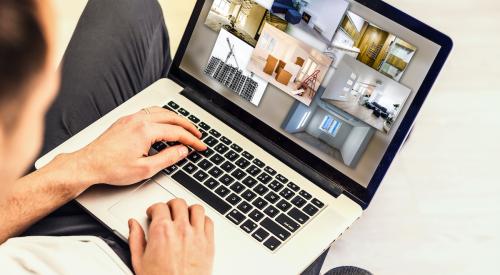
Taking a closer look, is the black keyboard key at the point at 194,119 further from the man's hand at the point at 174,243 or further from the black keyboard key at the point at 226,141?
the man's hand at the point at 174,243

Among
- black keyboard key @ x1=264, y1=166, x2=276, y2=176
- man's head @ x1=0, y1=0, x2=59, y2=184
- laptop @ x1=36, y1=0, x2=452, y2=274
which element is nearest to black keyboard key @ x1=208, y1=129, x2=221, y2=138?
laptop @ x1=36, y1=0, x2=452, y2=274

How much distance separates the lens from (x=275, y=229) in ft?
3.25

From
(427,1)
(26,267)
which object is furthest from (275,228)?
(427,1)

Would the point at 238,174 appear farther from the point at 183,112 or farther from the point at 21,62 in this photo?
the point at 21,62

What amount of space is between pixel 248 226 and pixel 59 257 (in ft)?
0.89

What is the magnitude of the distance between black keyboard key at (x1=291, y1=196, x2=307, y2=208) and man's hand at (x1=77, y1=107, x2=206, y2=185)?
0.17m

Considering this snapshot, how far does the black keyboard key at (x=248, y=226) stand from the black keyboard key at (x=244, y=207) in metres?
0.02

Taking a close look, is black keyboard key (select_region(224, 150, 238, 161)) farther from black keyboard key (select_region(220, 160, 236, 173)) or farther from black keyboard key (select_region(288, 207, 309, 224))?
black keyboard key (select_region(288, 207, 309, 224))

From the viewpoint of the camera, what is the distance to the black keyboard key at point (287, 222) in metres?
1.00

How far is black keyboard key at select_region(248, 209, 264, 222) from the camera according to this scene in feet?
3.29

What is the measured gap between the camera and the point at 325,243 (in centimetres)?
99

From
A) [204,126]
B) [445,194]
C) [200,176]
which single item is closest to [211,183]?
[200,176]

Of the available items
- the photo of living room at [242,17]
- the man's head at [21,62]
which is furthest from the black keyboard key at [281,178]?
the man's head at [21,62]

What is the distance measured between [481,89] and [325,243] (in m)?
0.61
